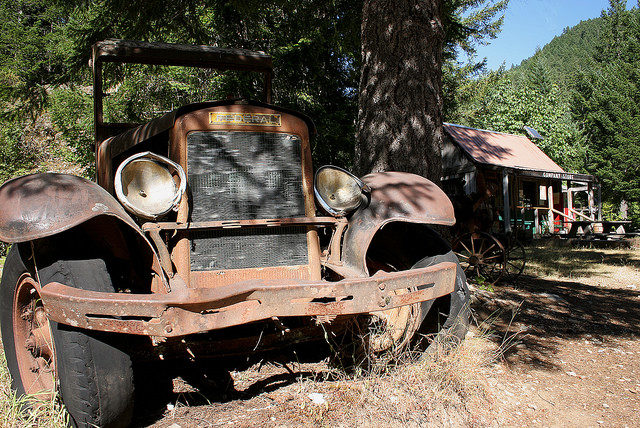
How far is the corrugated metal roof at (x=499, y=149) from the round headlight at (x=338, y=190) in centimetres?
1578

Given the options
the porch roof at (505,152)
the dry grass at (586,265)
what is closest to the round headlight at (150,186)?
the dry grass at (586,265)

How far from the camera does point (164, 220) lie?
2.60 m

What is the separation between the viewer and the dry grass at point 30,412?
7.19 feet

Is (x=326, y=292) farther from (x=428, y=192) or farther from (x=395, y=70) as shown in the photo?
(x=395, y=70)

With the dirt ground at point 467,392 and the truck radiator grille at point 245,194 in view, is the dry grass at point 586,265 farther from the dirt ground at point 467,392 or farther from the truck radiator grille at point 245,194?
the truck radiator grille at point 245,194

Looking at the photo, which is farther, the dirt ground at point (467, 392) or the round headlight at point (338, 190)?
the round headlight at point (338, 190)

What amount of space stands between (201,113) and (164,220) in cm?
64

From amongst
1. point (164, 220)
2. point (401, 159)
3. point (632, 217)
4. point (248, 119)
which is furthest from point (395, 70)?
point (632, 217)

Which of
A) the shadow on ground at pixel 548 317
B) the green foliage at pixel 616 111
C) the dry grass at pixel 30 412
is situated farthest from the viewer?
the green foliage at pixel 616 111

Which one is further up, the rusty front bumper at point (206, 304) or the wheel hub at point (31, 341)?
the rusty front bumper at point (206, 304)

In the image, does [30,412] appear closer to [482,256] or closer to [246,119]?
[246,119]

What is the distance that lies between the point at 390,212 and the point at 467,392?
1101 mm

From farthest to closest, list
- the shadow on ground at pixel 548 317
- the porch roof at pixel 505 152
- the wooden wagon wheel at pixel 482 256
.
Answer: the porch roof at pixel 505 152 < the wooden wagon wheel at pixel 482 256 < the shadow on ground at pixel 548 317

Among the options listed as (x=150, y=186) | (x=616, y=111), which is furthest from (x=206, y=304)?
(x=616, y=111)
